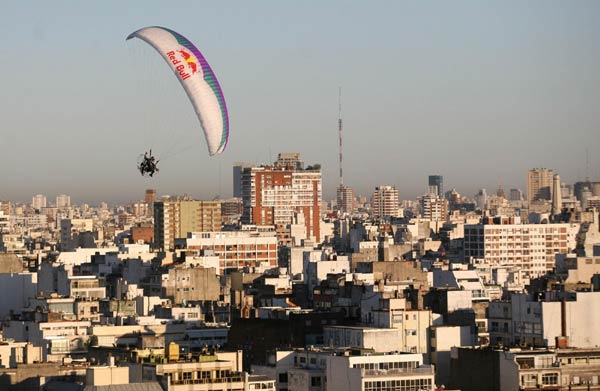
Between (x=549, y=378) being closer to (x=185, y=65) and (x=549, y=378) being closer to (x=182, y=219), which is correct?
(x=185, y=65)

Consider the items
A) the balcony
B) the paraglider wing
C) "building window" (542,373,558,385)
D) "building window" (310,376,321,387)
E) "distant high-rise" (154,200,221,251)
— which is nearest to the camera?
the balcony

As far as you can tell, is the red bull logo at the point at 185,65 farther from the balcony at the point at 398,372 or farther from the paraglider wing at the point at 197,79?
the balcony at the point at 398,372

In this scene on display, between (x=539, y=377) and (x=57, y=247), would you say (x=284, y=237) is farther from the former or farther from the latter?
(x=539, y=377)

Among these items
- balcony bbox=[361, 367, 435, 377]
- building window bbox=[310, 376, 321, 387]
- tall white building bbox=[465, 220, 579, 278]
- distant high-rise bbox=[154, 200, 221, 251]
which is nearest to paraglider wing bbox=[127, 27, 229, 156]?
building window bbox=[310, 376, 321, 387]

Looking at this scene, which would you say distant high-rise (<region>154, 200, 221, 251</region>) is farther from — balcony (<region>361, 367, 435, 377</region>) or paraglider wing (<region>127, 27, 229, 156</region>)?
balcony (<region>361, 367, 435, 377</region>)

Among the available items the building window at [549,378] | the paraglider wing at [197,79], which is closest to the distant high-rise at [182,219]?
the building window at [549,378]

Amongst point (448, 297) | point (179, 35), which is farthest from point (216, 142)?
point (448, 297)
